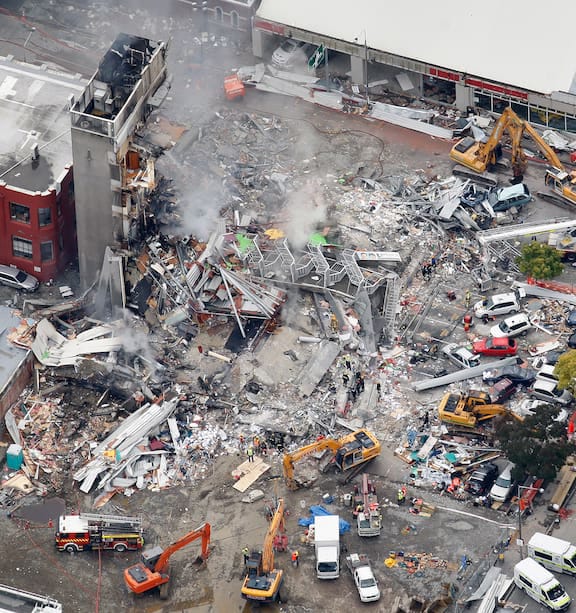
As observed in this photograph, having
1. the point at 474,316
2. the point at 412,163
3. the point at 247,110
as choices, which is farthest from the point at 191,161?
the point at 474,316

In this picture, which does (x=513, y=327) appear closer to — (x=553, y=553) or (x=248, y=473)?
(x=553, y=553)

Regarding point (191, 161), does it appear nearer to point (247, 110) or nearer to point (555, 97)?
point (247, 110)

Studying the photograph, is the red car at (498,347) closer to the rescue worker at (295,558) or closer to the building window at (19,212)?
the rescue worker at (295,558)

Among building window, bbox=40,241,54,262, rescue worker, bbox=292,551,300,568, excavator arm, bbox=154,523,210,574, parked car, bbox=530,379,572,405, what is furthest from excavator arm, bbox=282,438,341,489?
building window, bbox=40,241,54,262

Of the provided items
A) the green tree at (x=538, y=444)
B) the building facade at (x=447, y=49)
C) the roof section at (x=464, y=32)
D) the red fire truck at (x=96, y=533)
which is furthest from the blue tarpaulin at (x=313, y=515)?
the roof section at (x=464, y=32)

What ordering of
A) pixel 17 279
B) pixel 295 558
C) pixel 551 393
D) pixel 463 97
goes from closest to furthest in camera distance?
pixel 295 558, pixel 551 393, pixel 17 279, pixel 463 97

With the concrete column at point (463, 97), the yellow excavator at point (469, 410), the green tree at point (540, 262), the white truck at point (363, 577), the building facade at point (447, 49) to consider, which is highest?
the building facade at point (447, 49)

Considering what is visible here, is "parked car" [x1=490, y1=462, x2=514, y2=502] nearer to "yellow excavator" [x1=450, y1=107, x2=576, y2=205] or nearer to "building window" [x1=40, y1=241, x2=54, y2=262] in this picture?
"yellow excavator" [x1=450, y1=107, x2=576, y2=205]

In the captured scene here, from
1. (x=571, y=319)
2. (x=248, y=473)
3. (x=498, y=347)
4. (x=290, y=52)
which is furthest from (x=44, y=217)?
(x=571, y=319)
